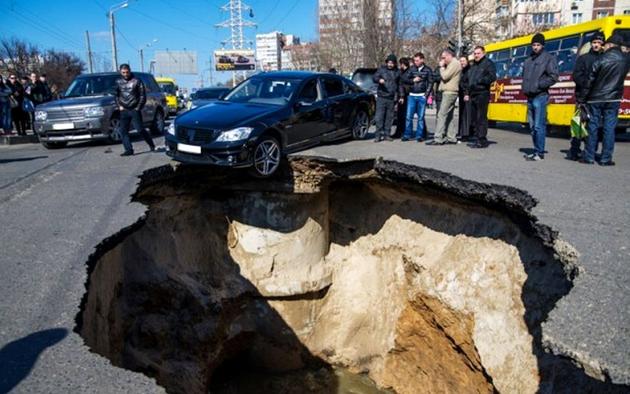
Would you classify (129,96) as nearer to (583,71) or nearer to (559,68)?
(583,71)

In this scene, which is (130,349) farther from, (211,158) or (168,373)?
(211,158)

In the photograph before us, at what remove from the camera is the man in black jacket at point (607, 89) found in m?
6.29

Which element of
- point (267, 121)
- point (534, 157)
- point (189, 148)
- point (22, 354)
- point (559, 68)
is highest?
point (559, 68)

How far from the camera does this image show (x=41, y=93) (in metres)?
13.0

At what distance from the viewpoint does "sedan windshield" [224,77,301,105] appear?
739cm

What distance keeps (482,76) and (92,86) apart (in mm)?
9288

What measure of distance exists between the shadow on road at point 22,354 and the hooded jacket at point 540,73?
6774mm

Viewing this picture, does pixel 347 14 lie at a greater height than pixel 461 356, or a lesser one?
greater

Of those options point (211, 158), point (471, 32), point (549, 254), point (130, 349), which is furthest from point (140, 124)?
point (471, 32)

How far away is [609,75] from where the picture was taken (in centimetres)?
632

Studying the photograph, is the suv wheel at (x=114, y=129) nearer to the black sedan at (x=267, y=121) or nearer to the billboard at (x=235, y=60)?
the black sedan at (x=267, y=121)

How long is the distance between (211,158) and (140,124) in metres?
3.31

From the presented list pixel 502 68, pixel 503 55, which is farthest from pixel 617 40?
pixel 503 55

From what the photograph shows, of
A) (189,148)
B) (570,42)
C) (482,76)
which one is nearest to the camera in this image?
(189,148)
